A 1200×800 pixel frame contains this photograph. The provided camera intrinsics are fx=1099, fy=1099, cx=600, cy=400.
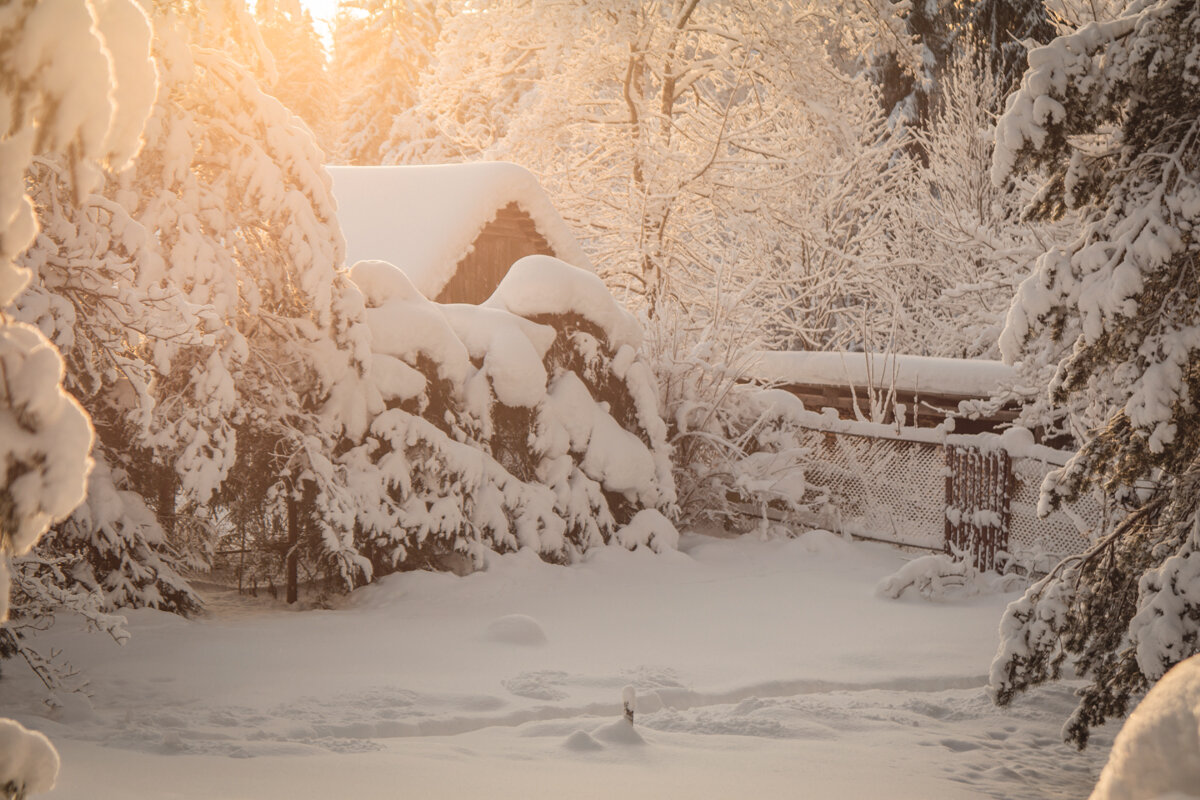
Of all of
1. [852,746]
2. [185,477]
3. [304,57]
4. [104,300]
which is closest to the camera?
[852,746]

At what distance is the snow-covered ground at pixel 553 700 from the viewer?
509 centimetres

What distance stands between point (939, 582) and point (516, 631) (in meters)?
4.31

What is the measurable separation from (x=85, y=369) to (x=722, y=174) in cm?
1442

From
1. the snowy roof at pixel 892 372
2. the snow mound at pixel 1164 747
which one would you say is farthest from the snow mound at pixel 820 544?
the snow mound at pixel 1164 747

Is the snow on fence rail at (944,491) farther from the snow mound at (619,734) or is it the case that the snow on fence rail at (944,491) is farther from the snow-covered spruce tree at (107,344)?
the snow-covered spruce tree at (107,344)

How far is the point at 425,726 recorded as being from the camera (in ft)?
19.8

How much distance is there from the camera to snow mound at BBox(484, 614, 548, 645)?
8.03 metres

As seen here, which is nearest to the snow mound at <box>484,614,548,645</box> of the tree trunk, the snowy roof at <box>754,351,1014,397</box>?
the tree trunk

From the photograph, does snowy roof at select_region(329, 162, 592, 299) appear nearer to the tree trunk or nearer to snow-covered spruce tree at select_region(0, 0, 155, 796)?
the tree trunk

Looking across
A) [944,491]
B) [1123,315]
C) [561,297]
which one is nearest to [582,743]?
[1123,315]

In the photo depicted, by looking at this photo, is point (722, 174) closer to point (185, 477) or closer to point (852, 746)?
point (185, 477)

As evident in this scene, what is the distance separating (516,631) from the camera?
26.5 ft

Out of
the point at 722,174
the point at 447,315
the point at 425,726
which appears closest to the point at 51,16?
the point at 425,726

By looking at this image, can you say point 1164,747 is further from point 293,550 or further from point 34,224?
point 293,550
